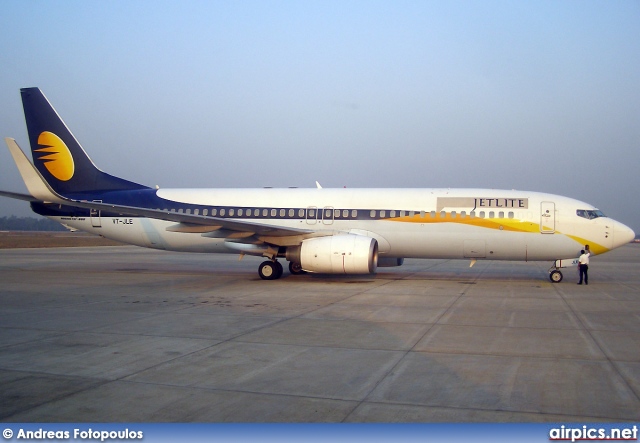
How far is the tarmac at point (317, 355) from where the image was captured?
5.27m

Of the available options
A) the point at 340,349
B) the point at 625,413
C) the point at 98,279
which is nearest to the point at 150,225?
the point at 98,279

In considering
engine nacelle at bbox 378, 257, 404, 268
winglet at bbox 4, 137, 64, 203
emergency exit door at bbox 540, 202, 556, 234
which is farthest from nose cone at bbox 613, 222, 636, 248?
winglet at bbox 4, 137, 64, 203

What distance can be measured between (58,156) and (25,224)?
15227cm

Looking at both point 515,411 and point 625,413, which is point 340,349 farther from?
point 625,413

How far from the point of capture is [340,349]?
786cm

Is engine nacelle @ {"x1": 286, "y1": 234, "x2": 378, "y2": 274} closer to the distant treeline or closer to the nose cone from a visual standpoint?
the nose cone

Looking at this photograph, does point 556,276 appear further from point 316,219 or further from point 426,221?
point 316,219

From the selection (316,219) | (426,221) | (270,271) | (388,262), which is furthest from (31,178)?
(426,221)

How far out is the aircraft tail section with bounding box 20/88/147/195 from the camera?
19.7 metres

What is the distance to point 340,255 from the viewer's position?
15.8m

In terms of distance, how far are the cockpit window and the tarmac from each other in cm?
310

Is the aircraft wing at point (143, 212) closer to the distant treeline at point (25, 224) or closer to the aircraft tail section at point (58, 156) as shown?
the aircraft tail section at point (58, 156)

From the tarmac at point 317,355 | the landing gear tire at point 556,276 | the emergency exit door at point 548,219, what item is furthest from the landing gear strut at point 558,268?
the tarmac at point 317,355

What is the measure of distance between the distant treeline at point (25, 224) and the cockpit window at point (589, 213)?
485 ft
